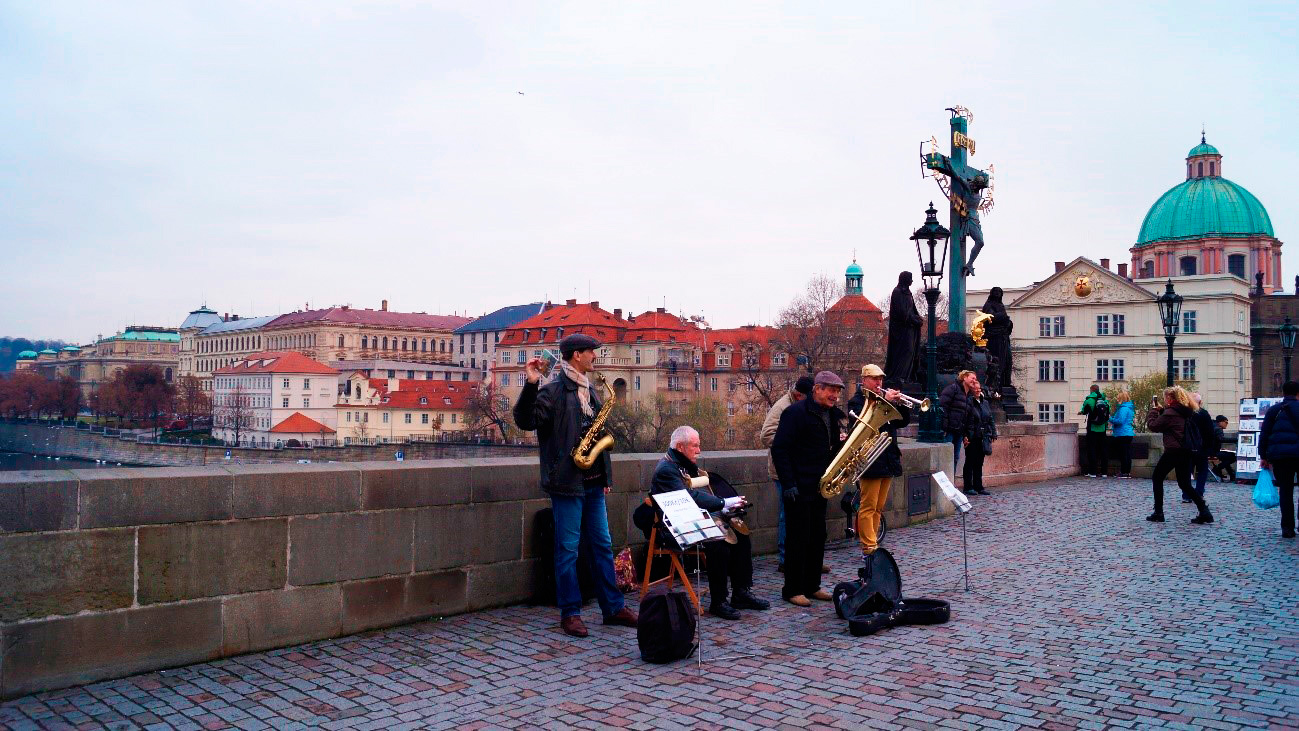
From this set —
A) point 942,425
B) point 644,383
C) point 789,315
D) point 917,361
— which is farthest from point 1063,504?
point 644,383

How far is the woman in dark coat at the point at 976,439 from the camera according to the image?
14.6 m

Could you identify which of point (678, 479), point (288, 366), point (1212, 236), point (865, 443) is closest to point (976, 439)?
point (865, 443)

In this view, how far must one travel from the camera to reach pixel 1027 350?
7544cm

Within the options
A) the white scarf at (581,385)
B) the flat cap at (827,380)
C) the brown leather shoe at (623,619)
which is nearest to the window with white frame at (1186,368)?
the flat cap at (827,380)

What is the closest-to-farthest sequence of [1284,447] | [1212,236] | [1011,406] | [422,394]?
[1284,447] → [1011,406] → [1212,236] → [422,394]

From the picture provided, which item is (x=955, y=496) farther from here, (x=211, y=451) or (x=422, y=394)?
(x=422, y=394)

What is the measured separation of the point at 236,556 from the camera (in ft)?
19.6

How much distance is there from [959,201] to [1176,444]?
13644 mm

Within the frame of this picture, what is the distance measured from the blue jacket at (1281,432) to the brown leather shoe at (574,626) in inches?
338

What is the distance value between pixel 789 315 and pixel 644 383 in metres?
32.2

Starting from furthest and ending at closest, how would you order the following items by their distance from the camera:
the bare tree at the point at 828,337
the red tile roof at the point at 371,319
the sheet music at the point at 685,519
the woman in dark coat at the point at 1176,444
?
the red tile roof at the point at 371,319
the bare tree at the point at 828,337
the woman in dark coat at the point at 1176,444
the sheet music at the point at 685,519

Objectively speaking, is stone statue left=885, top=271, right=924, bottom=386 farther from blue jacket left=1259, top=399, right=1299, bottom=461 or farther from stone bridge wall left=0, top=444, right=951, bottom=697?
stone bridge wall left=0, top=444, right=951, bottom=697

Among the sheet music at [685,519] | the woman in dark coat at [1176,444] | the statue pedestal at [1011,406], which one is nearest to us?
the sheet music at [685,519]

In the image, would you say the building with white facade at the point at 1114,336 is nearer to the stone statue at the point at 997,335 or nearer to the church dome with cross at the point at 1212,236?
the church dome with cross at the point at 1212,236
